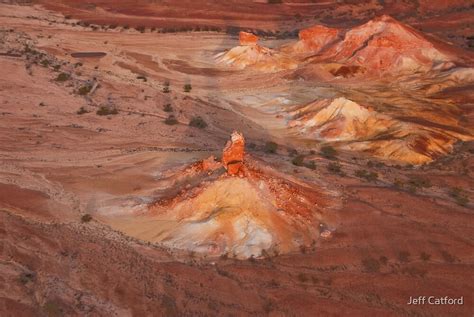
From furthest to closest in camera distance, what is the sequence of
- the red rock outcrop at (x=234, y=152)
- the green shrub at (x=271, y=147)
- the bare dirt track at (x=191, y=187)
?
the green shrub at (x=271, y=147) < the red rock outcrop at (x=234, y=152) < the bare dirt track at (x=191, y=187)

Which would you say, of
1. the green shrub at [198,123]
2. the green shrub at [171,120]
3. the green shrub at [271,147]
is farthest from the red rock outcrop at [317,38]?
the green shrub at [271,147]

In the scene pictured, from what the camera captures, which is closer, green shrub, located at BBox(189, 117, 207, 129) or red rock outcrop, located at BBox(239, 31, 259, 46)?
green shrub, located at BBox(189, 117, 207, 129)

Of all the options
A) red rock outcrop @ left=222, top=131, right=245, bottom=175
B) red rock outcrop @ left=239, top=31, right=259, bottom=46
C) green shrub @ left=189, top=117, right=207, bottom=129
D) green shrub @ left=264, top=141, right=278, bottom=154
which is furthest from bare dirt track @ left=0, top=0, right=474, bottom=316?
red rock outcrop @ left=239, top=31, right=259, bottom=46

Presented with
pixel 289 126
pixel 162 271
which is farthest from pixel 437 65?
pixel 162 271

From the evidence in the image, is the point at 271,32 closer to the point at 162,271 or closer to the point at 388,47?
the point at 388,47

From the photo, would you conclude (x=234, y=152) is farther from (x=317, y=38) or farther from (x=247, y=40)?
(x=317, y=38)

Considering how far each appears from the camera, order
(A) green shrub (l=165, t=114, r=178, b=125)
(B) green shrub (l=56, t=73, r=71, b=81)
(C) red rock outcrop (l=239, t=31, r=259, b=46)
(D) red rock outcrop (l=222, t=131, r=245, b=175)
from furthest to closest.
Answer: (C) red rock outcrop (l=239, t=31, r=259, b=46) → (B) green shrub (l=56, t=73, r=71, b=81) → (A) green shrub (l=165, t=114, r=178, b=125) → (D) red rock outcrop (l=222, t=131, r=245, b=175)

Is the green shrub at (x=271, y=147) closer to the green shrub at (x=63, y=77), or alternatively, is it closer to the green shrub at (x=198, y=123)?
the green shrub at (x=198, y=123)

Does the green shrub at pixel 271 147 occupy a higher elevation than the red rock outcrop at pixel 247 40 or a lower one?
lower

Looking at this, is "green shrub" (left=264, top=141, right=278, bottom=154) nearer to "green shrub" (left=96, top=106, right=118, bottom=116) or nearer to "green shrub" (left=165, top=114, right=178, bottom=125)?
"green shrub" (left=165, top=114, right=178, bottom=125)
